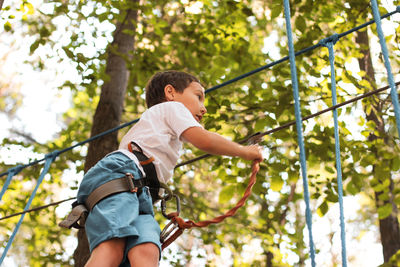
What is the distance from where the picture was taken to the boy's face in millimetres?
1965

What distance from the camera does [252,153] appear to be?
5.44ft

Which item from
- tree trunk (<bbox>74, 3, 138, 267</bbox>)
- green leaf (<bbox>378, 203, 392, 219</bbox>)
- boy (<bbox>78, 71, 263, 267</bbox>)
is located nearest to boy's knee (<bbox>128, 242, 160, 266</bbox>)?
boy (<bbox>78, 71, 263, 267</bbox>)

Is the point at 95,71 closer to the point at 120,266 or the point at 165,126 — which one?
the point at 165,126

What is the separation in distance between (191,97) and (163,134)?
33 centimetres

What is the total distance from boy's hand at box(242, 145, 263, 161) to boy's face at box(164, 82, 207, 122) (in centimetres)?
37

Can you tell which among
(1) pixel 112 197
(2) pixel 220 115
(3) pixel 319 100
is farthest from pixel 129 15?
(1) pixel 112 197

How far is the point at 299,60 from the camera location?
164 inches

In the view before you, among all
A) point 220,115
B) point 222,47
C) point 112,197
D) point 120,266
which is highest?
point 222,47

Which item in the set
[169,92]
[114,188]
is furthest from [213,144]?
[169,92]

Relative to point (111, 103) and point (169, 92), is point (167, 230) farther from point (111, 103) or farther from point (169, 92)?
point (111, 103)

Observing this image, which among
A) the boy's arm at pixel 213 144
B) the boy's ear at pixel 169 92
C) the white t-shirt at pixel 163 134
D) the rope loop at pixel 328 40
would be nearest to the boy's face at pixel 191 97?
the boy's ear at pixel 169 92

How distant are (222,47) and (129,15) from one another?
36.9 inches

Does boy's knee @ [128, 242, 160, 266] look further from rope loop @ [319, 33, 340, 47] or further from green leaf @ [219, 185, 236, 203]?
green leaf @ [219, 185, 236, 203]

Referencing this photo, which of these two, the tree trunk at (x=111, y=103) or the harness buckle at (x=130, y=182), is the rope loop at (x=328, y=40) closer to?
the harness buckle at (x=130, y=182)
